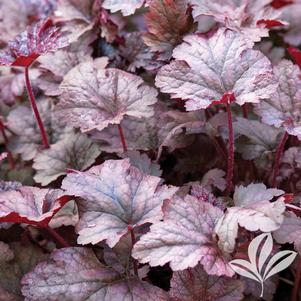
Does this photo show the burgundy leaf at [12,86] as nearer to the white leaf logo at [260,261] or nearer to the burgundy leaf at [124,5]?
the burgundy leaf at [124,5]

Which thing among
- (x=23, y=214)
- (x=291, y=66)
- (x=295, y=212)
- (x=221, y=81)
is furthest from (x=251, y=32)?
(x=23, y=214)

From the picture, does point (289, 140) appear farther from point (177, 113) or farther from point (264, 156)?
point (177, 113)

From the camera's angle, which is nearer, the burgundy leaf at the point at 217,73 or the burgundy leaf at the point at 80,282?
the burgundy leaf at the point at 80,282

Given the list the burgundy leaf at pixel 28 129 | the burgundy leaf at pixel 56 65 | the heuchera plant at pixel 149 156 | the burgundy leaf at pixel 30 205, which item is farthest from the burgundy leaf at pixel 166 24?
the burgundy leaf at pixel 30 205

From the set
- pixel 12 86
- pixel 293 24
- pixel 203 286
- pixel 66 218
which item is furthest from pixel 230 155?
pixel 293 24

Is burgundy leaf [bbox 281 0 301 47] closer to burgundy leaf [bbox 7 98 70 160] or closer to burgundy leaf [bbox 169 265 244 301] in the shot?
burgundy leaf [bbox 7 98 70 160]

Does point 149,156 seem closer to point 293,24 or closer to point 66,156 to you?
point 66,156
